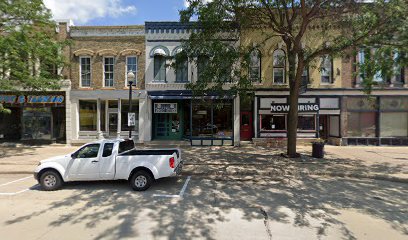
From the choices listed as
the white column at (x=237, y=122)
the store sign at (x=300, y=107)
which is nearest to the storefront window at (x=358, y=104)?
the store sign at (x=300, y=107)

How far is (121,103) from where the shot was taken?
16875 millimetres

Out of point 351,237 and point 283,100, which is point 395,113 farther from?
point 351,237

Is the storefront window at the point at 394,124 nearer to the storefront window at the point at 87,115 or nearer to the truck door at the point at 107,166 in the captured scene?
the truck door at the point at 107,166

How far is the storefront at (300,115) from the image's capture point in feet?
52.7

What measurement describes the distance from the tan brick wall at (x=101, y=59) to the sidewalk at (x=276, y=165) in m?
6.07

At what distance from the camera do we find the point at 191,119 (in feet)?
53.6

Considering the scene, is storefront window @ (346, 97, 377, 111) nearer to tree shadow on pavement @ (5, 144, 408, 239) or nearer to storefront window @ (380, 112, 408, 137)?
storefront window @ (380, 112, 408, 137)

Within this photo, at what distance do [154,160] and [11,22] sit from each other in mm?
12187

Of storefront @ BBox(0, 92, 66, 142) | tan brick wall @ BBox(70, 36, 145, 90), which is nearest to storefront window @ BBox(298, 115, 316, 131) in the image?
tan brick wall @ BBox(70, 36, 145, 90)

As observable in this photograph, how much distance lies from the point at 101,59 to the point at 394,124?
68.5 ft

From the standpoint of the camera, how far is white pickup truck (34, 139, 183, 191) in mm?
7352

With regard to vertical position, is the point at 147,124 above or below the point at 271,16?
below

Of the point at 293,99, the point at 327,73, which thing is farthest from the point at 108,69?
the point at 327,73

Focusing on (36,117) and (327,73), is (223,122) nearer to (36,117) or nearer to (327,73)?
(327,73)
